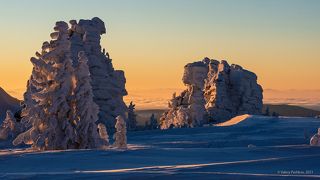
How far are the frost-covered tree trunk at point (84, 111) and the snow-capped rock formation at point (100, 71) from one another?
3430cm

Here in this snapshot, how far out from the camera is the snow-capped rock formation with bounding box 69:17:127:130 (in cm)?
6706

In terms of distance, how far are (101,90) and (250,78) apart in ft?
79.4

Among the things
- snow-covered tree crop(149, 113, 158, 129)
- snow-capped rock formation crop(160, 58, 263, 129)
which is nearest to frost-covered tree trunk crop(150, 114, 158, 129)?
snow-covered tree crop(149, 113, 158, 129)

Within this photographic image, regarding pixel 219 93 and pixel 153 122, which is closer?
pixel 219 93

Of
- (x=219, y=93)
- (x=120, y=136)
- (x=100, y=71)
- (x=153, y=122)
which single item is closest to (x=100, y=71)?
(x=100, y=71)

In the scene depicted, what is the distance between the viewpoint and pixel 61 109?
3167 centimetres

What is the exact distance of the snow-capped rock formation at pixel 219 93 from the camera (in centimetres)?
7956

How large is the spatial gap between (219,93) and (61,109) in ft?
165

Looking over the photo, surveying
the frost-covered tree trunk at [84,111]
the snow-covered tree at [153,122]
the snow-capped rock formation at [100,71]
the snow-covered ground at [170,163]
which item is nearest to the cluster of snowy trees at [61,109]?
the frost-covered tree trunk at [84,111]

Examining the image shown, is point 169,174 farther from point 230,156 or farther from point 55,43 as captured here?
point 55,43

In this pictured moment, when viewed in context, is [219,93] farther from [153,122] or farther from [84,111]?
[84,111]

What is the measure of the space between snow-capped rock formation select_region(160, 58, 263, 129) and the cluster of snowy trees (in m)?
44.3

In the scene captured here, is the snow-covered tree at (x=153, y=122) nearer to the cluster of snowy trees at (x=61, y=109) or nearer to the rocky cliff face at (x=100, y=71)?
the rocky cliff face at (x=100, y=71)

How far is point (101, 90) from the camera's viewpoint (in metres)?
67.5
